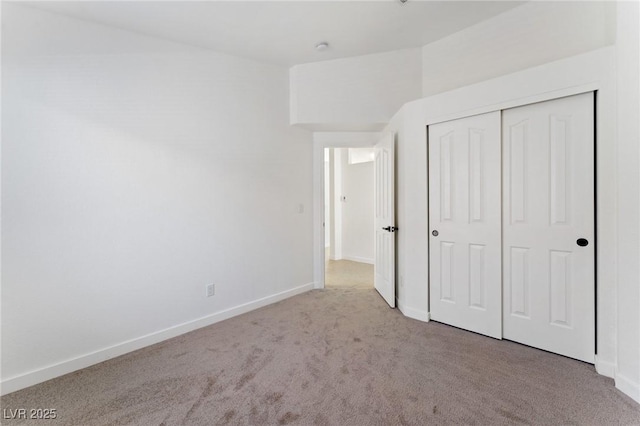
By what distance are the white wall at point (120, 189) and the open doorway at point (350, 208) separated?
2747 mm

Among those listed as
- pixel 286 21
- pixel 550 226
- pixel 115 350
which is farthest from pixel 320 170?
pixel 115 350

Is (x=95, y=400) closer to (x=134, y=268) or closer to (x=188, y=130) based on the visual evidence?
(x=134, y=268)

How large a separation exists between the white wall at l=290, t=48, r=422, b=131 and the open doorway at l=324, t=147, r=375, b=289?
224cm

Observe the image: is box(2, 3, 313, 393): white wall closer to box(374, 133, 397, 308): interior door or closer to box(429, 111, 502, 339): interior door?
box(374, 133, 397, 308): interior door

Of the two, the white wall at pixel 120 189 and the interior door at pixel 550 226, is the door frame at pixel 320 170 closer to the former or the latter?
the white wall at pixel 120 189

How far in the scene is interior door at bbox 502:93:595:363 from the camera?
2092 mm

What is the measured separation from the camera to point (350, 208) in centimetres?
610

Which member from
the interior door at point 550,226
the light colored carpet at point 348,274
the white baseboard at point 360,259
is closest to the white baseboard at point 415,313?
the interior door at point 550,226

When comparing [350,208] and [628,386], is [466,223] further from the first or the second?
[350,208]

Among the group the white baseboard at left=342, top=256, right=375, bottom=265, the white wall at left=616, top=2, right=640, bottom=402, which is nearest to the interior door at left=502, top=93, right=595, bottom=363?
the white wall at left=616, top=2, right=640, bottom=402

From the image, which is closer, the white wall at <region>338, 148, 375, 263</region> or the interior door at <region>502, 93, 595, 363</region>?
the interior door at <region>502, 93, 595, 363</region>

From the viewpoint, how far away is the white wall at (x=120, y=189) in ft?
6.52

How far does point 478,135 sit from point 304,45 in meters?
1.97

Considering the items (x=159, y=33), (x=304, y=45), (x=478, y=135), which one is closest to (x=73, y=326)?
(x=159, y=33)
